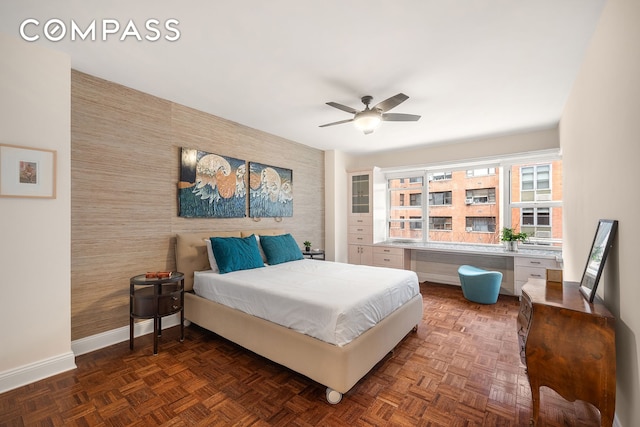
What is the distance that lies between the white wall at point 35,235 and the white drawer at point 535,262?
A: 5373 mm

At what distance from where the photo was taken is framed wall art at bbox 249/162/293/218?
4.07 m

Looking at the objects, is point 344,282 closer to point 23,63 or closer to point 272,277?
point 272,277

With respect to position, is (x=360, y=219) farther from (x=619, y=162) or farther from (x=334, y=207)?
(x=619, y=162)

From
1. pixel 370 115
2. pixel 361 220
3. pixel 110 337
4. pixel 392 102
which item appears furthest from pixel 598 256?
pixel 110 337

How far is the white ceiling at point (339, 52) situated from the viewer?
174 cm

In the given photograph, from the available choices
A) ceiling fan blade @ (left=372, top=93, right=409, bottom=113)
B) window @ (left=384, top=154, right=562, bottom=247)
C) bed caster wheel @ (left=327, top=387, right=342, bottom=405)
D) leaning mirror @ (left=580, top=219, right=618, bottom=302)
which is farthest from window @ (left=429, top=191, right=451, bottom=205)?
bed caster wheel @ (left=327, top=387, right=342, bottom=405)

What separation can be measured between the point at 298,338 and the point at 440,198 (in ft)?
14.4

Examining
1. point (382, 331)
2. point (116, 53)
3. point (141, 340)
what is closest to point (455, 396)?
point (382, 331)

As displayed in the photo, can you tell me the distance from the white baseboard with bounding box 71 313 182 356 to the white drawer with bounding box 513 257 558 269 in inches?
189

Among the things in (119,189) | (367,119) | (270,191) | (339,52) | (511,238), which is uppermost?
(339,52)

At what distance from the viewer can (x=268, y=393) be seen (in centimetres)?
197

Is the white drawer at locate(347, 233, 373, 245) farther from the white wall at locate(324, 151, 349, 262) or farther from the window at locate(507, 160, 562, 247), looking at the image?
the window at locate(507, 160, 562, 247)

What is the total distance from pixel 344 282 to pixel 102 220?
95.3 inches

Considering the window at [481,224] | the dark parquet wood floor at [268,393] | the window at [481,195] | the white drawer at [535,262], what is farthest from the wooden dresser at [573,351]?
the window at [481,195]
